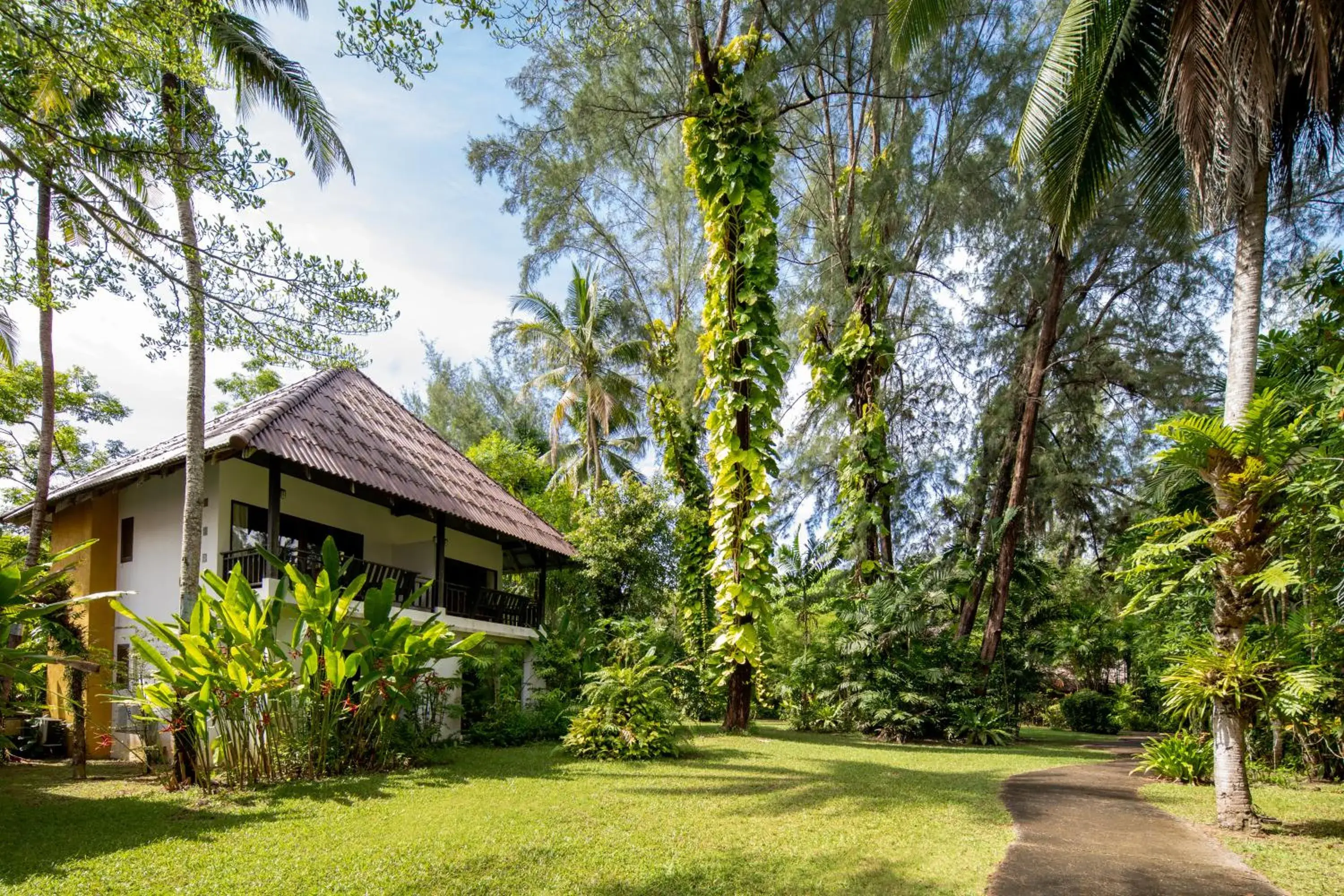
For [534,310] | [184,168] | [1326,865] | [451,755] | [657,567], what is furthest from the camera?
[534,310]

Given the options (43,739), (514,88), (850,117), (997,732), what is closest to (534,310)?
(514,88)

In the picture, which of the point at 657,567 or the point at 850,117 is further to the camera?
the point at 657,567

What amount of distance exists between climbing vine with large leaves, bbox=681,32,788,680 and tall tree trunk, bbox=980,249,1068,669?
4.29 metres

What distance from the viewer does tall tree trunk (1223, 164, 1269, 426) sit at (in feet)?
21.3

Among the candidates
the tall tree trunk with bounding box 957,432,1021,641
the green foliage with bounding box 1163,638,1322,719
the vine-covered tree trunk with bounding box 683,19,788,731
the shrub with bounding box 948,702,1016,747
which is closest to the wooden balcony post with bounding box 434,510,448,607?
the vine-covered tree trunk with bounding box 683,19,788,731

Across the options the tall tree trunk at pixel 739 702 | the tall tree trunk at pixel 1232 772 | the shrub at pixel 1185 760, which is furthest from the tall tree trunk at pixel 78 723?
the shrub at pixel 1185 760

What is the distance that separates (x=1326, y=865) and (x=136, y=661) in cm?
1154

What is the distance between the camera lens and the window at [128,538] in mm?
13414

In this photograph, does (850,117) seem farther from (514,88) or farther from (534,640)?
(534,640)

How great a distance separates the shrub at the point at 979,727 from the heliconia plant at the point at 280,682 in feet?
29.5

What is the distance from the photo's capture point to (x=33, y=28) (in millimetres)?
5172

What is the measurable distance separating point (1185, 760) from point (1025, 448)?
581 centimetres

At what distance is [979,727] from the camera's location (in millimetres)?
13219

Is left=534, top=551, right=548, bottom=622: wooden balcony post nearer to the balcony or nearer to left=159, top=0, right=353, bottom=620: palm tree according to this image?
the balcony
